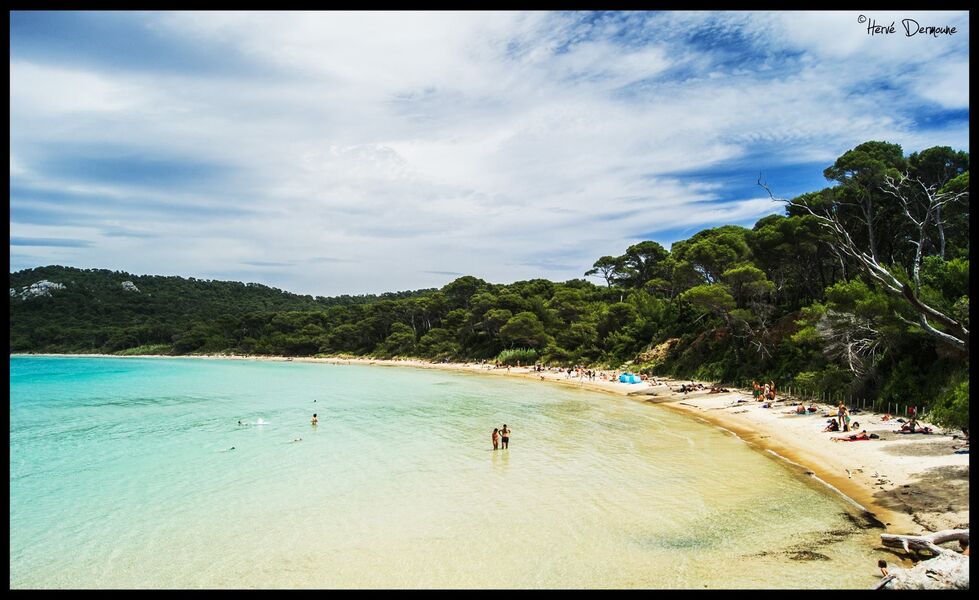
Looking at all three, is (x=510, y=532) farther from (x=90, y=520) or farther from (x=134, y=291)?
(x=134, y=291)

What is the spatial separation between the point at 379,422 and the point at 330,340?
75057mm

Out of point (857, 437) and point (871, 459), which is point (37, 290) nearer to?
point (857, 437)

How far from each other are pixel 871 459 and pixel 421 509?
45.7 feet

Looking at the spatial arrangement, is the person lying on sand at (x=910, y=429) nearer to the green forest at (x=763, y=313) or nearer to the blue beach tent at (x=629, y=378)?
the green forest at (x=763, y=313)

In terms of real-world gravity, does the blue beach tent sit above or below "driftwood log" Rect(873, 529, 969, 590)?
below

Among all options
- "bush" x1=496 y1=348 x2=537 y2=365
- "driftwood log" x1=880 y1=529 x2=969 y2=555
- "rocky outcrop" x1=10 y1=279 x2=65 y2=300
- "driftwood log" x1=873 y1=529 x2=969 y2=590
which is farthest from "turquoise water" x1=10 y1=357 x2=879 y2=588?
"rocky outcrop" x1=10 y1=279 x2=65 y2=300

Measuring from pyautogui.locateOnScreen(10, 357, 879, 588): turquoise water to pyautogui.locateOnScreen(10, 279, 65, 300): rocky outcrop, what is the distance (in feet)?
455

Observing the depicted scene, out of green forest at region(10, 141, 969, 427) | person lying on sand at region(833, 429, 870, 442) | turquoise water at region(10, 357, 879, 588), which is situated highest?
green forest at region(10, 141, 969, 427)

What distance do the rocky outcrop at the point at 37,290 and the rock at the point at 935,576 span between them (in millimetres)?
172994

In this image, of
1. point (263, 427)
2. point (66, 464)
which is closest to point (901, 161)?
point (263, 427)

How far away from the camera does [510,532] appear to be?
1223 cm

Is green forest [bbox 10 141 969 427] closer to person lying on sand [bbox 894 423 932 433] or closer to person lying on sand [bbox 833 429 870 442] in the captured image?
person lying on sand [bbox 894 423 932 433]

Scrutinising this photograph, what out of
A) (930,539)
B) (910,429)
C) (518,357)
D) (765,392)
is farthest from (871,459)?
(518,357)

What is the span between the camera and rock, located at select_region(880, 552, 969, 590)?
770cm
